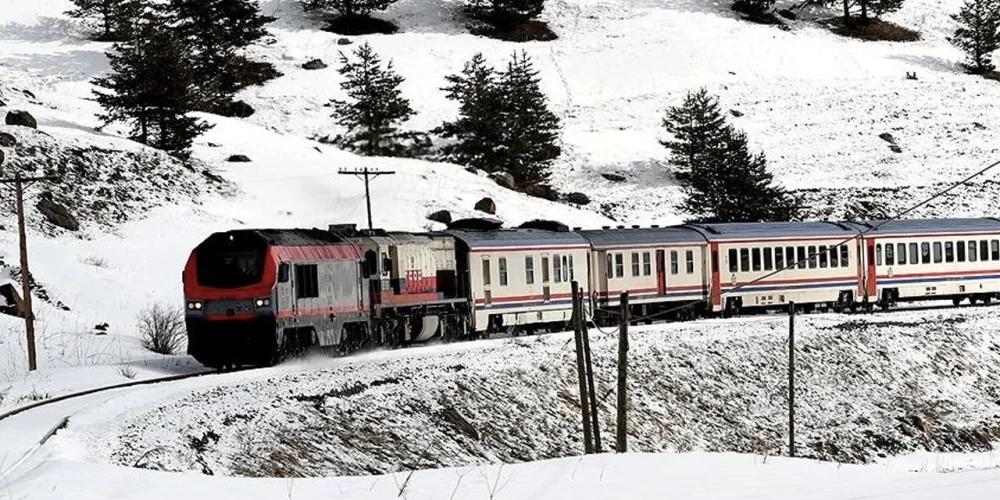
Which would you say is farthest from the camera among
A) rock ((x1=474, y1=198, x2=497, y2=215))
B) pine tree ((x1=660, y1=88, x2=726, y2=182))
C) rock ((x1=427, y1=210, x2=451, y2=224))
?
pine tree ((x1=660, y1=88, x2=726, y2=182))

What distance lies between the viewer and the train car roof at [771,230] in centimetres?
4419

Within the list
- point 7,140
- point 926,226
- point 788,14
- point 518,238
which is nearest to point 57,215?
point 7,140

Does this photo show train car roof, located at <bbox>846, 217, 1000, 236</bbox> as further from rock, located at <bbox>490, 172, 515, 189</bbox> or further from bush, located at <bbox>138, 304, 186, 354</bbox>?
rock, located at <bbox>490, 172, 515, 189</bbox>

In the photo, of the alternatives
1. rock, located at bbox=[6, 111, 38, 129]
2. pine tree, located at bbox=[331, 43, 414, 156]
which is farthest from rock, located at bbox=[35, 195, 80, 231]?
pine tree, located at bbox=[331, 43, 414, 156]

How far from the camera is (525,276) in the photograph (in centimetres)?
3769

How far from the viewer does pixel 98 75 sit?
8262cm

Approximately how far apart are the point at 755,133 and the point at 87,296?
55.3 m

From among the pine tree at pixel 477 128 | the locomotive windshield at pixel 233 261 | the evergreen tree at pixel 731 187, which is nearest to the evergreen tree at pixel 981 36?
the evergreen tree at pixel 731 187

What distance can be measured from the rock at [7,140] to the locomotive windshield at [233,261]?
2861 cm

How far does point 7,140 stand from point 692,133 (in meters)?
40.8

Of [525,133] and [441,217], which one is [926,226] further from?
[525,133]

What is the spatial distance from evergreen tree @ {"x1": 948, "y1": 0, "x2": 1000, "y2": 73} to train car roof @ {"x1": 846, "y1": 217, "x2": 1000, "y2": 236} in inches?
2248

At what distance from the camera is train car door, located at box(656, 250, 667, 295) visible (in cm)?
4203

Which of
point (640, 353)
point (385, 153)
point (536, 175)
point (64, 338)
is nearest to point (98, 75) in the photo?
point (385, 153)
